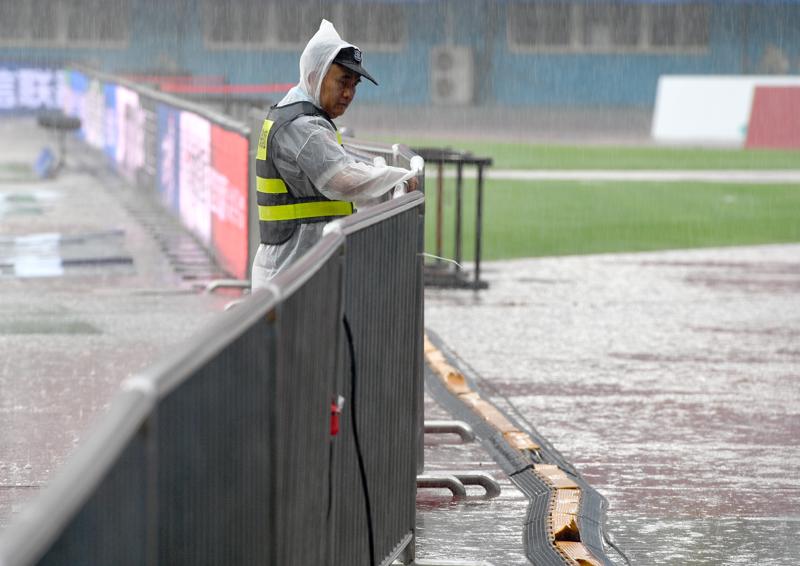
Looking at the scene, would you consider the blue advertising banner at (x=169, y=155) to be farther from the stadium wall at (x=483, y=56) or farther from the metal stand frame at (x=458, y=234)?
the stadium wall at (x=483, y=56)

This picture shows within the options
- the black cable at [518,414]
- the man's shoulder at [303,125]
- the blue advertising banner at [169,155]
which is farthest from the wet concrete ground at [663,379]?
the blue advertising banner at [169,155]

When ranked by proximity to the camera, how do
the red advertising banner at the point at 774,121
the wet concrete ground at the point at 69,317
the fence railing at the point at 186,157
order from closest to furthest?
the wet concrete ground at the point at 69,317 < the fence railing at the point at 186,157 < the red advertising banner at the point at 774,121

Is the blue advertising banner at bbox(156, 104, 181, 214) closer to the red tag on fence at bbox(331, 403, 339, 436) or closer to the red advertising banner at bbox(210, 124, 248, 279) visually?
the red advertising banner at bbox(210, 124, 248, 279)

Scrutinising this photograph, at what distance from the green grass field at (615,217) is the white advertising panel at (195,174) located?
267cm

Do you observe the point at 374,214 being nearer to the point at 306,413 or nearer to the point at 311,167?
the point at 311,167

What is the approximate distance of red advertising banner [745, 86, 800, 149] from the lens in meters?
36.1

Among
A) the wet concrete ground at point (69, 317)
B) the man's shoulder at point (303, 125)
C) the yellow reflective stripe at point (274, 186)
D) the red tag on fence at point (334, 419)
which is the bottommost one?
the wet concrete ground at point (69, 317)

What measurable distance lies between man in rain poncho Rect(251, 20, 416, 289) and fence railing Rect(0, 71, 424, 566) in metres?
0.30

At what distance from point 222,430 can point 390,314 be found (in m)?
2.47

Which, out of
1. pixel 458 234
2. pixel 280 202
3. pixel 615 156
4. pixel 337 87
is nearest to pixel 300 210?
pixel 280 202

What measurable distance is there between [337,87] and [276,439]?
2.94 metres

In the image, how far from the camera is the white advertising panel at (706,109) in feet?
122

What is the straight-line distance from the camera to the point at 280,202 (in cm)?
655

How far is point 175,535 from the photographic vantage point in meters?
3.04
